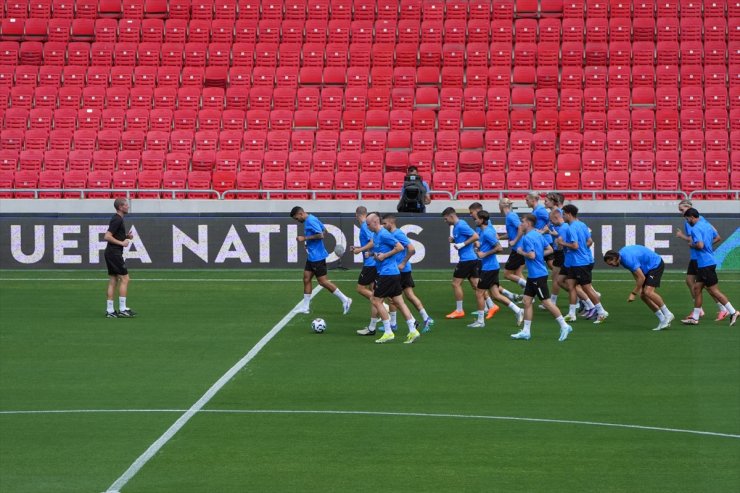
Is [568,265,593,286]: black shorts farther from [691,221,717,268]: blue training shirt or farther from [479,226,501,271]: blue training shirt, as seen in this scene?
[691,221,717,268]: blue training shirt

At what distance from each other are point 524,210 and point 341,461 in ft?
61.4

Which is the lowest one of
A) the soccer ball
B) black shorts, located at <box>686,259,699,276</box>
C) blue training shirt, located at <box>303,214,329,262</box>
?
the soccer ball

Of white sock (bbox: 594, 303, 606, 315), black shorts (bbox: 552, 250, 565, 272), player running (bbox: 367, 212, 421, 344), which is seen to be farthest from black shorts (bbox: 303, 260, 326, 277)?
white sock (bbox: 594, 303, 606, 315)

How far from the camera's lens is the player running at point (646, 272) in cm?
2141

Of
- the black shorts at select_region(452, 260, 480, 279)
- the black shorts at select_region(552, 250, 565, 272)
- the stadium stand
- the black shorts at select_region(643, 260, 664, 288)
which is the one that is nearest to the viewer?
the black shorts at select_region(643, 260, 664, 288)

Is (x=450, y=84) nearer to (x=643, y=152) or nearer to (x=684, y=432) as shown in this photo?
(x=643, y=152)

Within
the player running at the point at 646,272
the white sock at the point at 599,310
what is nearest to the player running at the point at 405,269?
the white sock at the point at 599,310

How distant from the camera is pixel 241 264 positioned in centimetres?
3125

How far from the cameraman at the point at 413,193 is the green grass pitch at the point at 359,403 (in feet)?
17.1

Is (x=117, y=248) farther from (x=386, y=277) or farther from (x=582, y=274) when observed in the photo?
(x=582, y=274)

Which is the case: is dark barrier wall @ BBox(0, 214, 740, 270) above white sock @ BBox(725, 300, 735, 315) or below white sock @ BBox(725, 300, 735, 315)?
above

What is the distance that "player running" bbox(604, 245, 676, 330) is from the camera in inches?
843

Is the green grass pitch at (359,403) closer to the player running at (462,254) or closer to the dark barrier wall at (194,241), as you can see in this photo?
the player running at (462,254)

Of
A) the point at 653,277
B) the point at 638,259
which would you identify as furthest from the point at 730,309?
the point at 638,259
